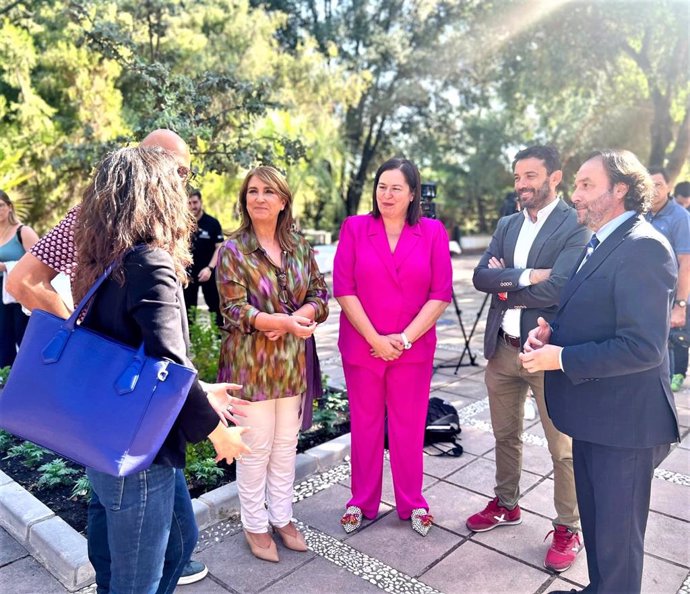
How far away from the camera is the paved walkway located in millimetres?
2551

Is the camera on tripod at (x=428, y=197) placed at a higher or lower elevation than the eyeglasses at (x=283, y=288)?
higher

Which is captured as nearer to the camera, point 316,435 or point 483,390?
point 316,435

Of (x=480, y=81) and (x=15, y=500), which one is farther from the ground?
(x=480, y=81)

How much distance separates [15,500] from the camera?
120 inches

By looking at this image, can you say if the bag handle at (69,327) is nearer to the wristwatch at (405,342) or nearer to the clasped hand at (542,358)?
the clasped hand at (542,358)

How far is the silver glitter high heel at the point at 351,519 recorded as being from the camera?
2986 mm

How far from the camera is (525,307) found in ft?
9.25

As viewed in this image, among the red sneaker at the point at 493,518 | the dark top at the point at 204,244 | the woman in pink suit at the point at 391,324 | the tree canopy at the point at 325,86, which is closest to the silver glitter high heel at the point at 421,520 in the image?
the woman in pink suit at the point at 391,324

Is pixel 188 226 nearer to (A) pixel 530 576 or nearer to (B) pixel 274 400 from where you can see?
(B) pixel 274 400

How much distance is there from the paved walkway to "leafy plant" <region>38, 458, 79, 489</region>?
0.41 m

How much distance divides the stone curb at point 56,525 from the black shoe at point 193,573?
402mm

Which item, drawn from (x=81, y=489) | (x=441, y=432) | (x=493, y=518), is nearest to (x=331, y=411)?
(x=441, y=432)

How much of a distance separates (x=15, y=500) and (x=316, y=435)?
1935 mm

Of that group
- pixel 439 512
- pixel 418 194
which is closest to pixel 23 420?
pixel 418 194
